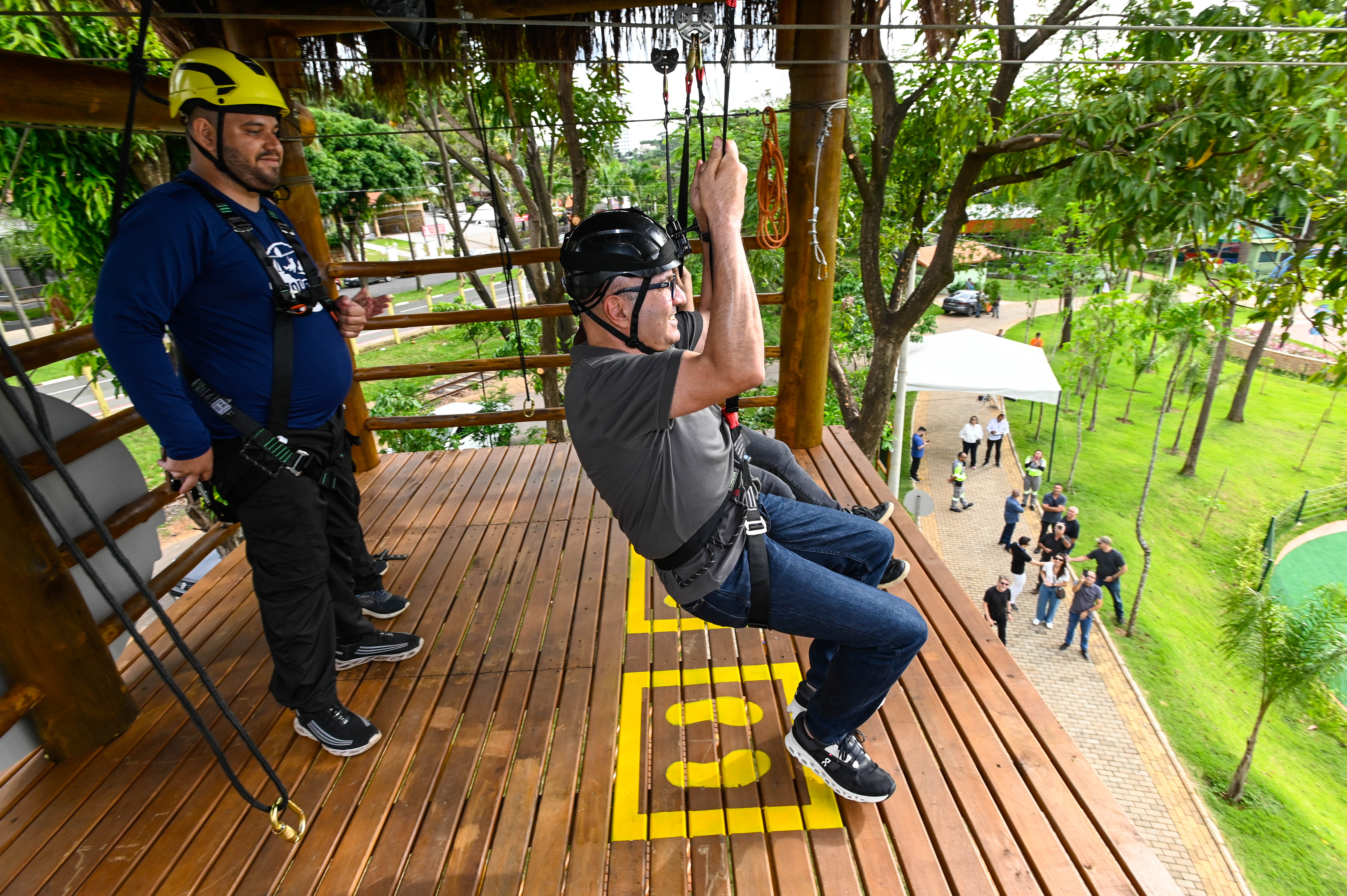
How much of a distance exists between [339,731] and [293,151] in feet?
9.70

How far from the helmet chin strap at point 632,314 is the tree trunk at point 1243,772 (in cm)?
1151

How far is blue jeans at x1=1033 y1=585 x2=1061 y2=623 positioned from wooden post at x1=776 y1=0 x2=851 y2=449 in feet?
29.1

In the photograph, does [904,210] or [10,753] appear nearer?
[10,753]

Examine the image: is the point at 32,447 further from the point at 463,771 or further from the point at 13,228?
the point at 13,228

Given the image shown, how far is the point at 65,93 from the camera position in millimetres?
2338

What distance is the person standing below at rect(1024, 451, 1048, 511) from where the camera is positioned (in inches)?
576

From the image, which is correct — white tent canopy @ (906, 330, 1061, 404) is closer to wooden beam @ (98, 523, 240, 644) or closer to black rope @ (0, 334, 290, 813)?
wooden beam @ (98, 523, 240, 644)

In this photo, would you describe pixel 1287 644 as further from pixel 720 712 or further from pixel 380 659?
pixel 380 659

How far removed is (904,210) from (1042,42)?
2.88 meters

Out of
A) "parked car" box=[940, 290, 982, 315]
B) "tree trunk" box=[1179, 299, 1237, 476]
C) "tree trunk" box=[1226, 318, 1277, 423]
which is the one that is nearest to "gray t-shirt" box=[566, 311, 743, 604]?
"tree trunk" box=[1179, 299, 1237, 476]

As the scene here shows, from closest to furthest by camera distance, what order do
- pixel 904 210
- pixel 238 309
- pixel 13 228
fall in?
pixel 238 309 < pixel 904 210 < pixel 13 228

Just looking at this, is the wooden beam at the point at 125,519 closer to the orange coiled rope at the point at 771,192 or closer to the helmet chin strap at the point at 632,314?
the helmet chin strap at the point at 632,314

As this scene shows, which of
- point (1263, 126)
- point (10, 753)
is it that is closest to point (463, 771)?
point (10, 753)

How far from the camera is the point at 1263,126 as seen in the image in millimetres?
3855
